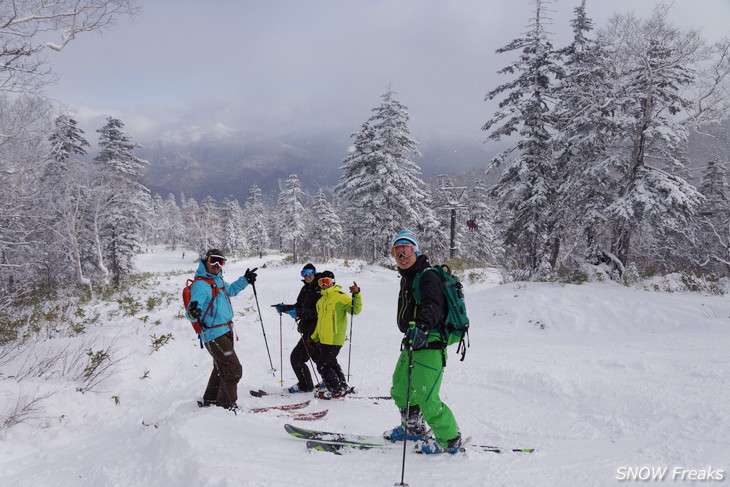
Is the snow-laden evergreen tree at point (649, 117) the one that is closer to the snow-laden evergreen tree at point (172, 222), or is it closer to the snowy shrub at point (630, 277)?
the snowy shrub at point (630, 277)

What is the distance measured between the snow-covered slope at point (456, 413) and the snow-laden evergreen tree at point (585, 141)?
14.9 ft

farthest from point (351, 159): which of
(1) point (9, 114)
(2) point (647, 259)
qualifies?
(2) point (647, 259)

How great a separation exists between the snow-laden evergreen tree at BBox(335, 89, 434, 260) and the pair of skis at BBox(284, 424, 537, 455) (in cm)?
2062

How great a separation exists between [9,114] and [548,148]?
1888cm

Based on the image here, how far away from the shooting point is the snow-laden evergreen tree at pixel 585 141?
1277 cm

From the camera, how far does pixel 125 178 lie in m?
22.9

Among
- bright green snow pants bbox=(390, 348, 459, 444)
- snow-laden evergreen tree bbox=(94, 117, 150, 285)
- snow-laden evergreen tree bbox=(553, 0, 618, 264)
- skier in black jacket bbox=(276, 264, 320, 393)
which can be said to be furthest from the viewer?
snow-laden evergreen tree bbox=(94, 117, 150, 285)

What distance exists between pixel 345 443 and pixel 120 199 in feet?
80.5

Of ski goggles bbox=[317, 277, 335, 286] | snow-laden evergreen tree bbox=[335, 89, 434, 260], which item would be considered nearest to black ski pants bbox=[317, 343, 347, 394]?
ski goggles bbox=[317, 277, 335, 286]

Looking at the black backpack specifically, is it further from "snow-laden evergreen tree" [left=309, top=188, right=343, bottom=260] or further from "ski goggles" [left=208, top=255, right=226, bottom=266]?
"snow-laden evergreen tree" [left=309, top=188, right=343, bottom=260]

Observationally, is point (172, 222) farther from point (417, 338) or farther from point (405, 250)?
point (417, 338)

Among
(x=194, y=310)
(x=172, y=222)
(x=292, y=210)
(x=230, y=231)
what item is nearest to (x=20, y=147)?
(x=194, y=310)

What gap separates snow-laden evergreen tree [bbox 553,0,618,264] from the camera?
12.8m

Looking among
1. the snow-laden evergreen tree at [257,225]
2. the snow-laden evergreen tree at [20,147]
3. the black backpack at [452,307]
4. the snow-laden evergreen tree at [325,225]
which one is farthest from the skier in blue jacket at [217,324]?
the snow-laden evergreen tree at [257,225]
